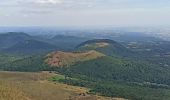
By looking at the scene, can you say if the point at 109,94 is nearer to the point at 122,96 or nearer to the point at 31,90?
the point at 122,96

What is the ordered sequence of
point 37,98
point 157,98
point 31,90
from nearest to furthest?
point 37,98, point 31,90, point 157,98

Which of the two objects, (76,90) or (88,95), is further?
(76,90)

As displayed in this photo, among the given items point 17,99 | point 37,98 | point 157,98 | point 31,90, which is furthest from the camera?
point 157,98

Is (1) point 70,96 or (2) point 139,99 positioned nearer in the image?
(1) point 70,96

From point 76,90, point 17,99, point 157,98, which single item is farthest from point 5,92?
point 157,98

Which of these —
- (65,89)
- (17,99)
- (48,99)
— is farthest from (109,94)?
(17,99)

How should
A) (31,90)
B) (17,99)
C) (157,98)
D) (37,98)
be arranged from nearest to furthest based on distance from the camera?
(17,99) < (37,98) < (31,90) < (157,98)

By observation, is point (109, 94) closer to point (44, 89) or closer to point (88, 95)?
point (88, 95)


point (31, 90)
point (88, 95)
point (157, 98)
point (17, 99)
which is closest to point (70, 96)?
point (88, 95)
